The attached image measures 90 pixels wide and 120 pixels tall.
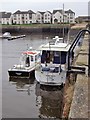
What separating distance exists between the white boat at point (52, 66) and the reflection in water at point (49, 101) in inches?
18.3

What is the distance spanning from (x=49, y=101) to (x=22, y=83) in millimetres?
3916

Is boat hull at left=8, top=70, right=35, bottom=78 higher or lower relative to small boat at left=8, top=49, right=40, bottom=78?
lower

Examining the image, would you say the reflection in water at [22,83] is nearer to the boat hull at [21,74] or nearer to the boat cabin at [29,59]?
the boat hull at [21,74]

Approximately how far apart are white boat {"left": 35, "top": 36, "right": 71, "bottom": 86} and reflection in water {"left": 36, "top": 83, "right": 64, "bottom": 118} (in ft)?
1.53

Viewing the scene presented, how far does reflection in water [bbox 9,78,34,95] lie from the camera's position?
1673cm

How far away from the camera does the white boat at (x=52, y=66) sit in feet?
53.8

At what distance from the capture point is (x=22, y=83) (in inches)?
709

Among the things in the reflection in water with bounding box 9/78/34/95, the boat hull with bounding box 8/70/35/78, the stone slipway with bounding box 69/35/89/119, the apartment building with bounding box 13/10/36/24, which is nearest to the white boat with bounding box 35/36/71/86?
the reflection in water with bounding box 9/78/34/95

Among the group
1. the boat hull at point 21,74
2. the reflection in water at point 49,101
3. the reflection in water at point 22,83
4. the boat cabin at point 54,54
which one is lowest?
the reflection in water at point 49,101

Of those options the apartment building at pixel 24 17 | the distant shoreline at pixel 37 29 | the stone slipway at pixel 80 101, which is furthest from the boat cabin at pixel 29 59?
the apartment building at pixel 24 17

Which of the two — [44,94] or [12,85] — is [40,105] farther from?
[12,85]

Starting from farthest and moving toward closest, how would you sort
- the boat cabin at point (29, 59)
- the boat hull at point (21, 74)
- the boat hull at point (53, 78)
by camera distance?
the boat cabin at point (29, 59) < the boat hull at point (21, 74) < the boat hull at point (53, 78)

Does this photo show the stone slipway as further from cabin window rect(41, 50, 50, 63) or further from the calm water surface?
cabin window rect(41, 50, 50, 63)

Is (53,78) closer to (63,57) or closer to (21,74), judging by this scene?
(63,57)
